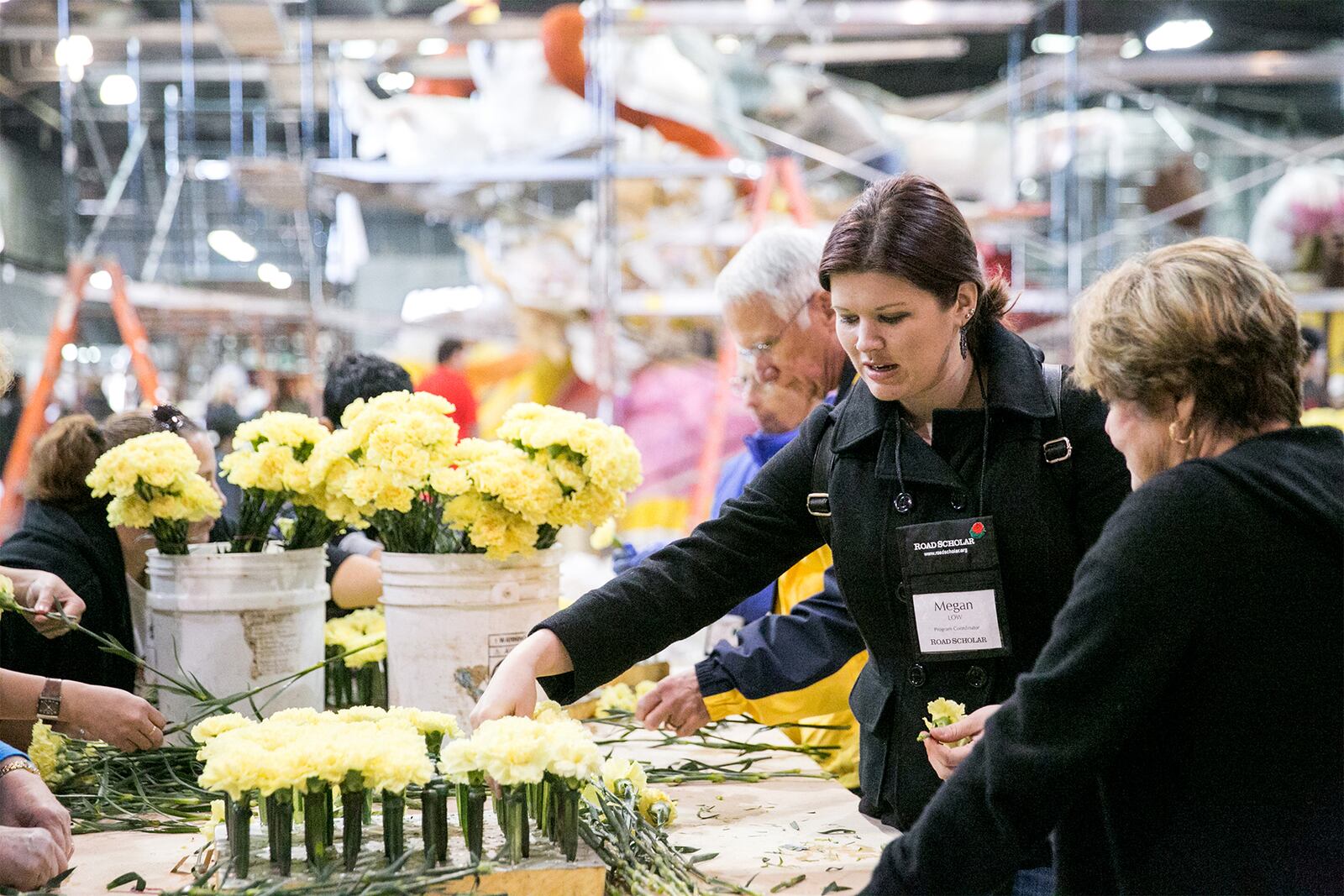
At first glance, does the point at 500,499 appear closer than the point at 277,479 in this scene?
Yes

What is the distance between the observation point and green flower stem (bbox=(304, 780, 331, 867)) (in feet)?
4.99

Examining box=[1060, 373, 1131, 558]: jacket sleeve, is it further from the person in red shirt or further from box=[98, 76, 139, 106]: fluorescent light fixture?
box=[98, 76, 139, 106]: fluorescent light fixture

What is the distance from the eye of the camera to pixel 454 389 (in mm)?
5785

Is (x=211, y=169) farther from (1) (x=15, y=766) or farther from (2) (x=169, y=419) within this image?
(1) (x=15, y=766)

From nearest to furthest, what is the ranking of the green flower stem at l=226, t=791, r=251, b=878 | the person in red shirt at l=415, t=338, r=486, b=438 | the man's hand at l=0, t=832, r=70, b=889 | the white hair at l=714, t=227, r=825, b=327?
the green flower stem at l=226, t=791, r=251, b=878 < the man's hand at l=0, t=832, r=70, b=889 < the white hair at l=714, t=227, r=825, b=327 < the person in red shirt at l=415, t=338, r=486, b=438

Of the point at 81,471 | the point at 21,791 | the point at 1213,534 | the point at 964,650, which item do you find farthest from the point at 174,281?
the point at 1213,534

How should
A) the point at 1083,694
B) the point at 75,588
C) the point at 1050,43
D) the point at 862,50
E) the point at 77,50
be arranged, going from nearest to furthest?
the point at 1083,694 → the point at 75,588 → the point at 77,50 → the point at 862,50 → the point at 1050,43

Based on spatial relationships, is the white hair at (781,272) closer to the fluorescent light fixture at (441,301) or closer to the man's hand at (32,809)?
the man's hand at (32,809)

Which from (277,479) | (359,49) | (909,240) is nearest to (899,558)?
(909,240)

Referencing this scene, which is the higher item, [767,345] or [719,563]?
[767,345]

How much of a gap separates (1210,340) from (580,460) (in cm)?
116

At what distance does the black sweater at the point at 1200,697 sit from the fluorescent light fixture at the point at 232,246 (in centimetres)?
809

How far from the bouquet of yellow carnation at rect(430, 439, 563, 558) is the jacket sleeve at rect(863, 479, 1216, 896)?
3.39 ft

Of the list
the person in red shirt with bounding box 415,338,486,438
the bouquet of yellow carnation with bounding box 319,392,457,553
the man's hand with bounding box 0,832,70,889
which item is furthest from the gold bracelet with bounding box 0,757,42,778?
the person in red shirt with bounding box 415,338,486,438
